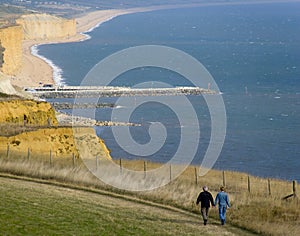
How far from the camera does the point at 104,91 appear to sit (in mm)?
88875

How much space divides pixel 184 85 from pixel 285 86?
13.0 m

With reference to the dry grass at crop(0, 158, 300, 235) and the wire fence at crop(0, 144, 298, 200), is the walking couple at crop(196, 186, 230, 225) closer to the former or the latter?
the dry grass at crop(0, 158, 300, 235)

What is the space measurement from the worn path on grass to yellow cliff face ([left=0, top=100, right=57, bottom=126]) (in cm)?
1767

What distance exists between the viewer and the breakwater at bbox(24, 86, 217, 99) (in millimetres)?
86188

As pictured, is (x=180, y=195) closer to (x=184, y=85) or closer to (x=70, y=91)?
(x=70, y=91)

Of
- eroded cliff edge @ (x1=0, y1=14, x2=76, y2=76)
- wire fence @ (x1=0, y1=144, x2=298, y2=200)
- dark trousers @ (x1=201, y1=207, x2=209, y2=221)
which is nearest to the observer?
dark trousers @ (x1=201, y1=207, x2=209, y2=221)

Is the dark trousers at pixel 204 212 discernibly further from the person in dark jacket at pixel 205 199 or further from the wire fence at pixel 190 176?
the wire fence at pixel 190 176

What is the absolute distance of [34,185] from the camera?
23641 mm

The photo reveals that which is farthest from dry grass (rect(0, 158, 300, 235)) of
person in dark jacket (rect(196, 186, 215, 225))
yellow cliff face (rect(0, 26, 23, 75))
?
yellow cliff face (rect(0, 26, 23, 75))

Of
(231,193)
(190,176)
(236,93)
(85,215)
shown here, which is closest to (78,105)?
(236,93)

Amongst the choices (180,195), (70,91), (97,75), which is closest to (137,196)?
(180,195)

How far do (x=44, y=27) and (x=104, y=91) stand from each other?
333ft

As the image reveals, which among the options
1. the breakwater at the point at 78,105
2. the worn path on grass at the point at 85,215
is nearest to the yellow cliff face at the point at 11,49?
the breakwater at the point at 78,105

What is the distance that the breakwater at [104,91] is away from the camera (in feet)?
283
